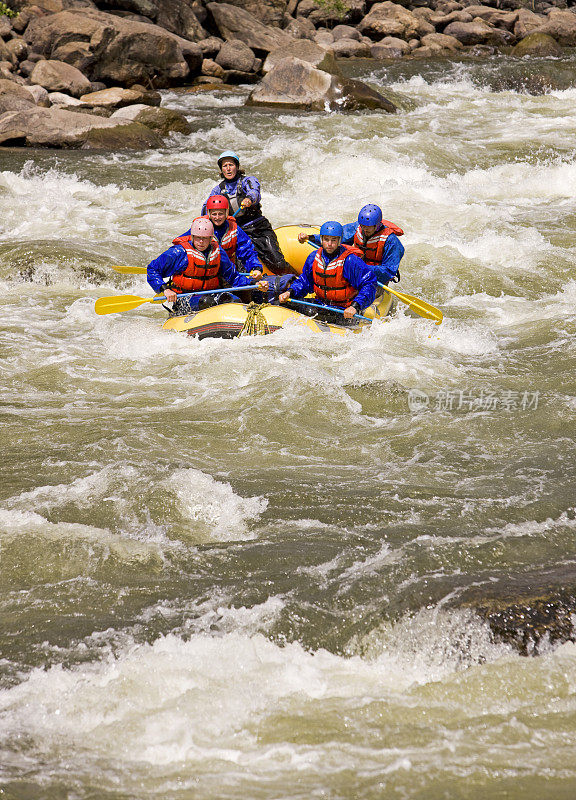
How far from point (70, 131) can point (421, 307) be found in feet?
27.7

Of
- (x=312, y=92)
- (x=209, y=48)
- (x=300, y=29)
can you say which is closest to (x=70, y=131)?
(x=312, y=92)

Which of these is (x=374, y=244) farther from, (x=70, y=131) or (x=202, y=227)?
(x=70, y=131)

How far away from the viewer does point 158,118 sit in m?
13.7

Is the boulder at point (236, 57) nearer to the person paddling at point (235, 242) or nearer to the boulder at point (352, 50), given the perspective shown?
the boulder at point (352, 50)

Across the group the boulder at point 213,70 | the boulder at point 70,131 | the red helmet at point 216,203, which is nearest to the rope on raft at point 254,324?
the red helmet at point 216,203

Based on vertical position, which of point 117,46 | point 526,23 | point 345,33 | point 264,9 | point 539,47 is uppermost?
point 526,23

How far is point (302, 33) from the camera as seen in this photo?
23.3 m

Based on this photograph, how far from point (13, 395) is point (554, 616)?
4.06 metres

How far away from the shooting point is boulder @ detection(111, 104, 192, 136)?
1367cm

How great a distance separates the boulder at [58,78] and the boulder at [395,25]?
37.8 ft

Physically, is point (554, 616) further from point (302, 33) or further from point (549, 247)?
point (302, 33)

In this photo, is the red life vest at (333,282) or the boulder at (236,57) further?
the boulder at (236,57)

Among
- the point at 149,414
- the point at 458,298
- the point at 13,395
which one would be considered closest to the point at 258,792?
the point at 149,414

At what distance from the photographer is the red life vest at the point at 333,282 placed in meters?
6.45
